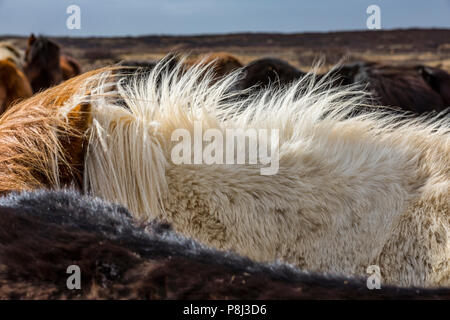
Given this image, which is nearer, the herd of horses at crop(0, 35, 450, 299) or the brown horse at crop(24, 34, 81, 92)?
the herd of horses at crop(0, 35, 450, 299)

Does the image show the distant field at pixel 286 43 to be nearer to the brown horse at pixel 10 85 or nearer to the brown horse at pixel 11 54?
the brown horse at pixel 11 54

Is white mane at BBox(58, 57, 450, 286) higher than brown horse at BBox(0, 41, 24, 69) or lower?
lower

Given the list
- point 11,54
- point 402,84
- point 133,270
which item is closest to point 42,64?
point 11,54

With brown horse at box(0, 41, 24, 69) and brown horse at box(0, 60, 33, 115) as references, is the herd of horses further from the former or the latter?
brown horse at box(0, 41, 24, 69)

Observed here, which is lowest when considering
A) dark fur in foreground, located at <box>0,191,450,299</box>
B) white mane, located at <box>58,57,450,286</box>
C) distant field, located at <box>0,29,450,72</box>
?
dark fur in foreground, located at <box>0,191,450,299</box>

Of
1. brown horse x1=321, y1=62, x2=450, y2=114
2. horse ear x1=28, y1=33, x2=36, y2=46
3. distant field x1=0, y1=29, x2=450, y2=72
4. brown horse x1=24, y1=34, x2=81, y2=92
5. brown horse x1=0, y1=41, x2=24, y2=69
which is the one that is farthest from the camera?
distant field x1=0, y1=29, x2=450, y2=72

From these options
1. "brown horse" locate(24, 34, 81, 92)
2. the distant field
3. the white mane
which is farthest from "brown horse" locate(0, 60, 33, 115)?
the distant field
